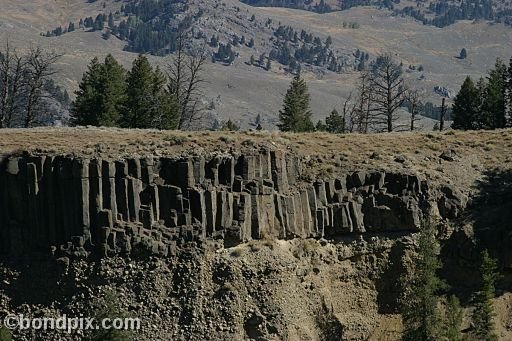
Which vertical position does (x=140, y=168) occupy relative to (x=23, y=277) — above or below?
above

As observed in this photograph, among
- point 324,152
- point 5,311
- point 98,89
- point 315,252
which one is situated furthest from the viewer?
point 98,89

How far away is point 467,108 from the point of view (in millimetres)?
76250

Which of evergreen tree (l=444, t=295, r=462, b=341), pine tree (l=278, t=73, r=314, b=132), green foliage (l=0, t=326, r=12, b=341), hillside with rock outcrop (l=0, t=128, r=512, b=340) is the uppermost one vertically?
pine tree (l=278, t=73, r=314, b=132)

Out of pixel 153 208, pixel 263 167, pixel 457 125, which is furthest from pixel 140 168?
pixel 457 125

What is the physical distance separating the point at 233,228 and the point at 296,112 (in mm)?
36854

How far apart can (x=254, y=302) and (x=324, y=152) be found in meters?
10.7

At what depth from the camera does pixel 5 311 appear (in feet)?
132

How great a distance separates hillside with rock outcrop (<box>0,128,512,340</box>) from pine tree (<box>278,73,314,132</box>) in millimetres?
28228

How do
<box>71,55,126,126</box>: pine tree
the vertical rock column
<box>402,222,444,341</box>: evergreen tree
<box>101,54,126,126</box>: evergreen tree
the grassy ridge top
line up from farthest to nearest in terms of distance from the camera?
<box>71,55,126,126</box>: pine tree
<box>101,54,126,126</box>: evergreen tree
the grassy ridge top
the vertical rock column
<box>402,222,444,341</box>: evergreen tree

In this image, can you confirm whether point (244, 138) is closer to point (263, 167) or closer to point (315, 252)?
point (263, 167)

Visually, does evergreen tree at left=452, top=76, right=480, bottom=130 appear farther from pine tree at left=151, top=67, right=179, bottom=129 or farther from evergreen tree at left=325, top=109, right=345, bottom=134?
pine tree at left=151, top=67, right=179, bottom=129

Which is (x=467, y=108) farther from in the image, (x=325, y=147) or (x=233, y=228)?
(x=233, y=228)

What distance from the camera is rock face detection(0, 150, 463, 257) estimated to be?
4109cm

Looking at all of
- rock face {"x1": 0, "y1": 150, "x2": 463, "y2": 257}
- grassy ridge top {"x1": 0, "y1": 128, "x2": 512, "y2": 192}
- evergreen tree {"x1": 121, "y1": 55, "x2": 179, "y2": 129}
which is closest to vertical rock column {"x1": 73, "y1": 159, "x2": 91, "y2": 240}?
rock face {"x1": 0, "y1": 150, "x2": 463, "y2": 257}
